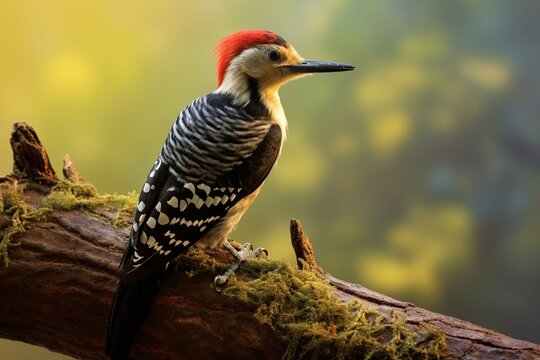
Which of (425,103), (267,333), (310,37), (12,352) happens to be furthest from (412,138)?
(12,352)

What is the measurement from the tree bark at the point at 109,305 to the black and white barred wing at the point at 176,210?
14cm

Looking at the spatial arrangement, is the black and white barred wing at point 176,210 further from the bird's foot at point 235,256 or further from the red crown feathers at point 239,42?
the red crown feathers at point 239,42

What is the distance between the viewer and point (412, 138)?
10.2 ft

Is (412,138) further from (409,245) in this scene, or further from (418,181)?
(409,245)

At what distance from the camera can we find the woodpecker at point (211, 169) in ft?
6.18

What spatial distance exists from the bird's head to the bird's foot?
59cm

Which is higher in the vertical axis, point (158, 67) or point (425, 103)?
point (425, 103)

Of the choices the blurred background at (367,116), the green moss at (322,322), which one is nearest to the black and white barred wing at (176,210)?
the green moss at (322,322)

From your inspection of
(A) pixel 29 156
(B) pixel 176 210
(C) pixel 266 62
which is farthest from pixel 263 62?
(A) pixel 29 156

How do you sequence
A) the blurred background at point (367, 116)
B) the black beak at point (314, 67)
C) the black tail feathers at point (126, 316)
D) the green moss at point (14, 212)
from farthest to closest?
1. the blurred background at point (367, 116)
2. the black beak at point (314, 67)
3. the green moss at point (14, 212)
4. the black tail feathers at point (126, 316)

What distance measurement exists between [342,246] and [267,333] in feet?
4.75

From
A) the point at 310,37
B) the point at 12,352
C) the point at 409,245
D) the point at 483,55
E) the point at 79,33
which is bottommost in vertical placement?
the point at 12,352

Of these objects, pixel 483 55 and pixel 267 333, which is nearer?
pixel 267 333

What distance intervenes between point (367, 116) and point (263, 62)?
1095 millimetres
